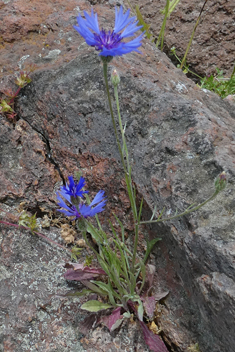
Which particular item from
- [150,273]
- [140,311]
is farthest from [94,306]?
[150,273]

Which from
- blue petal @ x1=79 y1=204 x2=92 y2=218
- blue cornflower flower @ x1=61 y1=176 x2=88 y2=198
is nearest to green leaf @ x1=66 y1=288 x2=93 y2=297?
blue petal @ x1=79 y1=204 x2=92 y2=218

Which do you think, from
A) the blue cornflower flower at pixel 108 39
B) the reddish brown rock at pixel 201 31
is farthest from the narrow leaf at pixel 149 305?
the reddish brown rock at pixel 201 31

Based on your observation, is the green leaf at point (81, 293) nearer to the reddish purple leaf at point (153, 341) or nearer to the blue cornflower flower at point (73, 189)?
the reddish purple leaf at point (153, 341)

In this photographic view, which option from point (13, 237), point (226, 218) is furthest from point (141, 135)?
point (13, 237)

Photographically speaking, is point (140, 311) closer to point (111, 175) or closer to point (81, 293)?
point (81, 293)

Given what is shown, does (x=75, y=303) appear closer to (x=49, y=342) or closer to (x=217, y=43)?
(x=49, y=342)

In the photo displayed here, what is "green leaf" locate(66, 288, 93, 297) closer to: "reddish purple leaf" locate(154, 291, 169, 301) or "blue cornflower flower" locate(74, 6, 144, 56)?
"reddish purple leaf" locate(154, 291, 169, 301)
